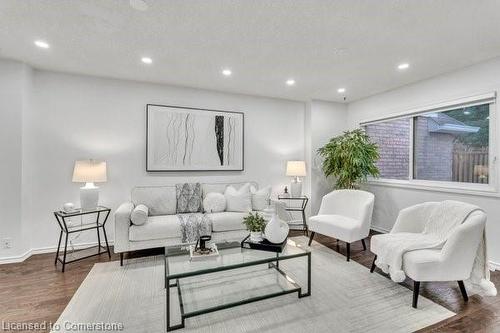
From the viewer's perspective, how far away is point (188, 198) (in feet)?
11.9

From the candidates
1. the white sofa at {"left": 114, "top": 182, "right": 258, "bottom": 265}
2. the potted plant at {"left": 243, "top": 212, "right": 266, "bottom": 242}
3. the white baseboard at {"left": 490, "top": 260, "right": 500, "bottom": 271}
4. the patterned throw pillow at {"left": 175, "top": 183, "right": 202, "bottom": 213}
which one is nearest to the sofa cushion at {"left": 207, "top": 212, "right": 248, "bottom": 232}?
the white sofa at {"left": 114, "top": 182, "right": 258, "bottom": 265}

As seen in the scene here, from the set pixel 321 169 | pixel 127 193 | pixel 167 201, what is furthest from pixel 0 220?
pixel 321 169

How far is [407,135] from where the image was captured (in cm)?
400

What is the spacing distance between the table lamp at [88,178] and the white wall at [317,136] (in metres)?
3.43

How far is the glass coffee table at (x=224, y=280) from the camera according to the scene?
6.40 ft

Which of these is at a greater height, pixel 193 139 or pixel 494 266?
pixel 193 139

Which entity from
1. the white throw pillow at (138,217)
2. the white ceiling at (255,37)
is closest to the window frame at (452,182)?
the white ceiling at (255,37)

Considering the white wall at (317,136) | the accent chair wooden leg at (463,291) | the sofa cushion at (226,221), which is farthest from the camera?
the white wall at (317,136)

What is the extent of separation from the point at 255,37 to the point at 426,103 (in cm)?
276

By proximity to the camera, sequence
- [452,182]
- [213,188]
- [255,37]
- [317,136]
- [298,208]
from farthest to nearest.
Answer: [317,136] → [298,208] → [213,188] → [452,182] → [255,37]

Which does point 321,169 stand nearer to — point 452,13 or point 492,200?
point 492,200

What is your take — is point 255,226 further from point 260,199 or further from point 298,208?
point 298,208

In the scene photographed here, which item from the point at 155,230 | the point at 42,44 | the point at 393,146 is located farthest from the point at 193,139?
the point at 393,146

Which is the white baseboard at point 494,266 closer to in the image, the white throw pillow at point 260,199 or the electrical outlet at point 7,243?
the white throw pillow at point 260,199
